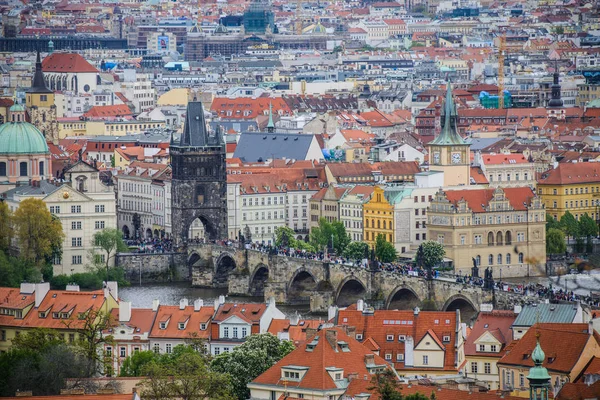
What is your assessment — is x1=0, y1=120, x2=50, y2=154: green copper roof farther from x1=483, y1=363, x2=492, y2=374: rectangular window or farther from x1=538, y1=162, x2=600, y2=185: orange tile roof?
x1=483, y1=363, x2=492, y2=374: rectangular window

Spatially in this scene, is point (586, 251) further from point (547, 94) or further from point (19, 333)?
point (547, 94)

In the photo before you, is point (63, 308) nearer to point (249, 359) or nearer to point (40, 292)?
point (40, 292)

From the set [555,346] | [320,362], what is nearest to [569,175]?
[555,346]

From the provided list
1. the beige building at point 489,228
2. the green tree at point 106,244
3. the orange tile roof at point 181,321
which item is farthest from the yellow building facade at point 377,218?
the orange tile roof at point 181,321

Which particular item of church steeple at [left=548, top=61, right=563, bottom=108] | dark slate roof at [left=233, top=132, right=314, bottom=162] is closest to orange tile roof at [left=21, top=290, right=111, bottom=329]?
dark slate roof at [left=233, top=132, right=314, bottom=162]

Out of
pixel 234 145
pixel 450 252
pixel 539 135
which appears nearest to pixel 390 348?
pixel 450 252
